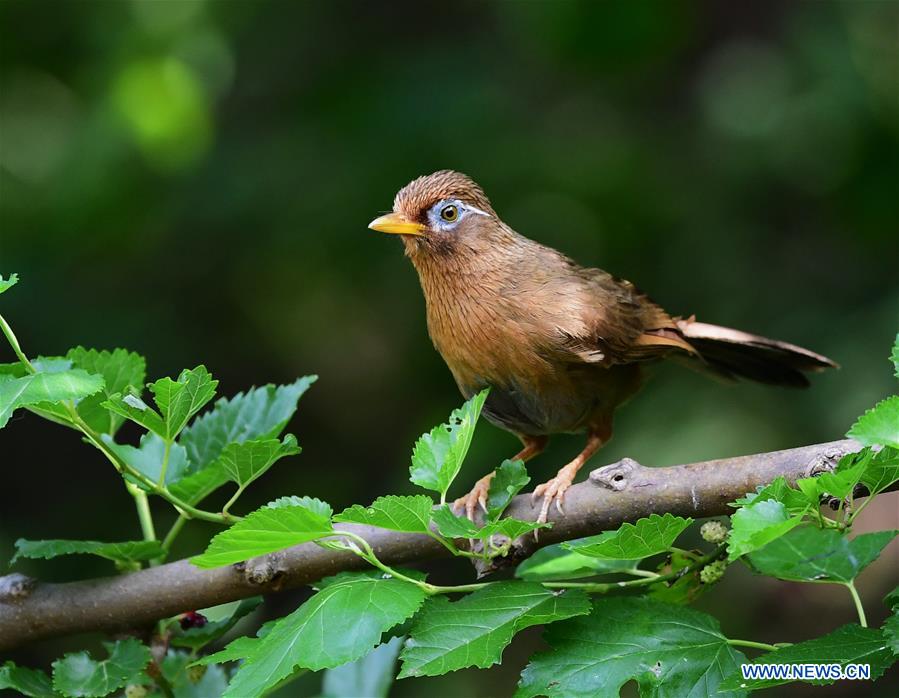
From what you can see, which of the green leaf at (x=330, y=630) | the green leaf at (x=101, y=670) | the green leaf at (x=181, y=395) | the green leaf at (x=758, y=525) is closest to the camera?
the green leaf at (x=758, y=525)

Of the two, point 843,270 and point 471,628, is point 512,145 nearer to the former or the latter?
point 843,270

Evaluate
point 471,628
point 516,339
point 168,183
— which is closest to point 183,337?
point 168,183

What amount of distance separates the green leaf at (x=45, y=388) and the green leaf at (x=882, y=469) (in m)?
1.51

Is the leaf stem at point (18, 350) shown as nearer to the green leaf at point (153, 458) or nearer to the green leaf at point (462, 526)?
the green leaf at point (153, 458)

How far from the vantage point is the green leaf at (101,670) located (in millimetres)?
2545

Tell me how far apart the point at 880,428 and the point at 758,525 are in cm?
29

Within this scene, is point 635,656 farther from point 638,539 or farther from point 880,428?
point 880,428

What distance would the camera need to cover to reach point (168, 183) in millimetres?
7027

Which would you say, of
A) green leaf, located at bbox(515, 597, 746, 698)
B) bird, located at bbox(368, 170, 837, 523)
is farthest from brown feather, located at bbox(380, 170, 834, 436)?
green leaf, located at bbox(515, 597, 746, 698)

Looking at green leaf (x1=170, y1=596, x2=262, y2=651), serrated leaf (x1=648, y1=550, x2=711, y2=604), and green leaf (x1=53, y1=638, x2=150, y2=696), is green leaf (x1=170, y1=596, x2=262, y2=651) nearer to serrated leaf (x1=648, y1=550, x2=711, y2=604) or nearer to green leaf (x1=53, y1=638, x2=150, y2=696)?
green leaf (x1=53, y1=638, x2=150, y2=696)

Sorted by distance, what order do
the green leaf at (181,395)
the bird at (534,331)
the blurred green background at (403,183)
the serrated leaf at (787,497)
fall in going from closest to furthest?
the serrated leaf at (787,497) → the green leaf at (181,395) → the bird at (534,331) → the blurred green background at (403,183)

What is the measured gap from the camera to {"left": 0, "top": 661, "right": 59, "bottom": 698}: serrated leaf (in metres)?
2.48

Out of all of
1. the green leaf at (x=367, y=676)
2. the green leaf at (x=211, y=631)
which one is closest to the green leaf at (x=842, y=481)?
the green leaf at (x=367, y=676)

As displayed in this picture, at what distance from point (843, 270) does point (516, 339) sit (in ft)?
10.9
